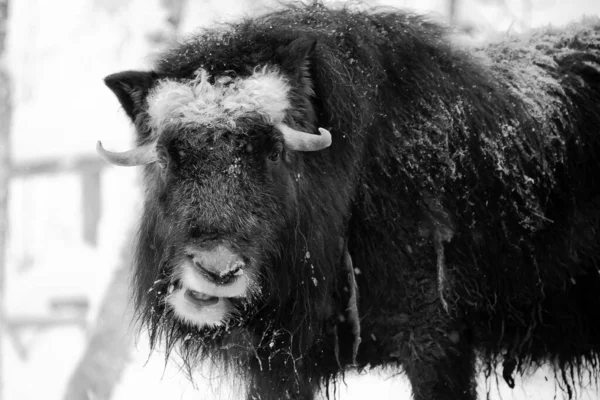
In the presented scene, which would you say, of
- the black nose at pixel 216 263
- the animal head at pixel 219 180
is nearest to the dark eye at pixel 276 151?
the animal head at pixel 219 180

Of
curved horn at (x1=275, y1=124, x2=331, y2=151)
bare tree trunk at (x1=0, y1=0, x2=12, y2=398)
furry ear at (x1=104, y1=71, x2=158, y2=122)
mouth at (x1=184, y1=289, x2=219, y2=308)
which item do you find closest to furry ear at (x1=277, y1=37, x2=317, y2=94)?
curved horn at (x1=275, y1=124, x2=331, y2=151)

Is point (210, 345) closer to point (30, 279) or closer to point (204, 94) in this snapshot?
point (204, 94)

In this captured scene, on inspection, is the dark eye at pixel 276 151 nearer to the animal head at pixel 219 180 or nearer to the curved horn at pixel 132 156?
the animal head at pixel 219 180

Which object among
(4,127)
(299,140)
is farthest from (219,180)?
(4,127)

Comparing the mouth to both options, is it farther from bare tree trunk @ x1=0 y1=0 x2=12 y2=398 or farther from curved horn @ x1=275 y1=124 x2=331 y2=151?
bare tree trunk @ x1=0 y1=0 x2=12 y2=398

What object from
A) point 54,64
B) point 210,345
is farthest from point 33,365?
point 54,64

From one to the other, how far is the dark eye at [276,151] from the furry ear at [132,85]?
2.19ft

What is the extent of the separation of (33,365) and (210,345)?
9735 mm

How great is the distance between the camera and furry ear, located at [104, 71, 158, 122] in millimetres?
3270

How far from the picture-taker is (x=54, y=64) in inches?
984

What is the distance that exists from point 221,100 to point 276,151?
1.04 feet

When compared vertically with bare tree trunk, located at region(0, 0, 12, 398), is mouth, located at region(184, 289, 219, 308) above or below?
above

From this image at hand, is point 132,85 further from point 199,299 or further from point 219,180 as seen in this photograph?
point 199,299

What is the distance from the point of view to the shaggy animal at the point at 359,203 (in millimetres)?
3043
